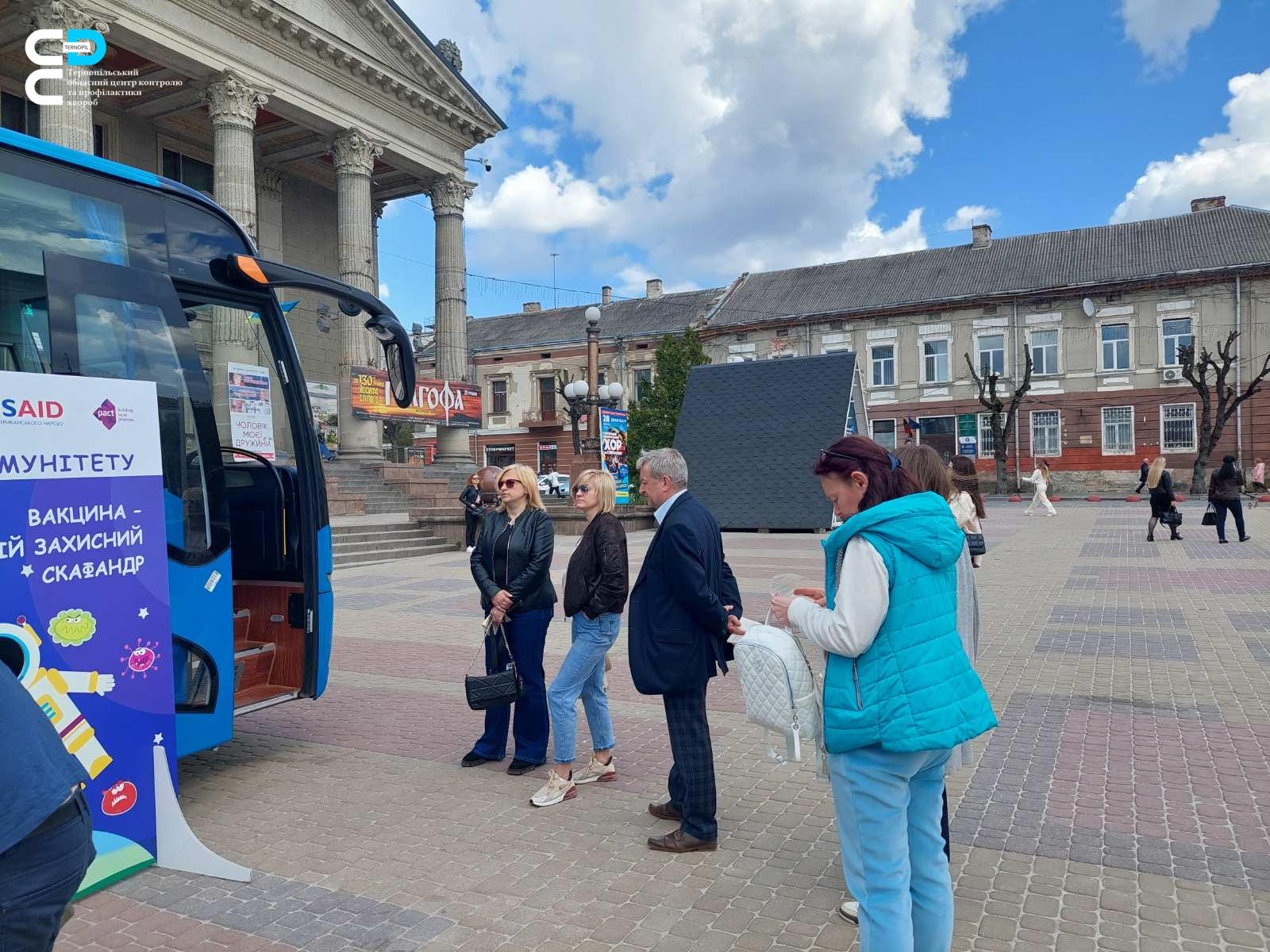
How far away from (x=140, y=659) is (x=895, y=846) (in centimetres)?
326

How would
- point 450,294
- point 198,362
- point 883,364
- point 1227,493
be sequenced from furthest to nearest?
point 883,364 → point 450,294 → point 1227,493 → point 198,362

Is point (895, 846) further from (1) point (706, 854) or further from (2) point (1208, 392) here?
(2) point (1208, 392)

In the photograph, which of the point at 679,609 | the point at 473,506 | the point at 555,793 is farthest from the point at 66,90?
the point at 679,609

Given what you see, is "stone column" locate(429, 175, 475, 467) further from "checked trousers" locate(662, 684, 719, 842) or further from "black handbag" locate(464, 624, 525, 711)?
"checked trousers" locate(662, 684, 719, 842)

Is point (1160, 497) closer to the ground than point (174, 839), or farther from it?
farther from it

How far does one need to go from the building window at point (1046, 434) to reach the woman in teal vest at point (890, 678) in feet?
143

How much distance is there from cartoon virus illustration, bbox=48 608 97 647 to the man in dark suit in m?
2.27

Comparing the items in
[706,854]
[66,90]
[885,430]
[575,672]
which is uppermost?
[66,90]

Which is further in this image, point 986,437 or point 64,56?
point 986,437

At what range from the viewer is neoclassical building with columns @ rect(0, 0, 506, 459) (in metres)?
21.8

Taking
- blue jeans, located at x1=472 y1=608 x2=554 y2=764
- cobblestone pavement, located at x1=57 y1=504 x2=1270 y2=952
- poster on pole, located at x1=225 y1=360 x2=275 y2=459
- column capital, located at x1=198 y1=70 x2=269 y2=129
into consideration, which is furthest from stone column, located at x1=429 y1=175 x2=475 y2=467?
blue jeans, located at x1=472 y1=608 x2=554 y2=764

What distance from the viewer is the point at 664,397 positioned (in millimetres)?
42000

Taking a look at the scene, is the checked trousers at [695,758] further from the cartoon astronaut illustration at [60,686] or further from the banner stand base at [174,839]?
the cartoon astronaut illustration at [60,686]

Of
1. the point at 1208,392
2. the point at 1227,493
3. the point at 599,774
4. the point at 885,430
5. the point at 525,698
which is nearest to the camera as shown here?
the point at 599,774
